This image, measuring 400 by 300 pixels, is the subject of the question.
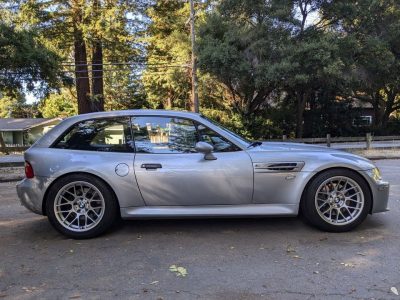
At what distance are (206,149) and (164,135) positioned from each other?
63cm

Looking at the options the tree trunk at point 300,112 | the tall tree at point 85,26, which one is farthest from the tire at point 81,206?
the tree trunk at point 300,112

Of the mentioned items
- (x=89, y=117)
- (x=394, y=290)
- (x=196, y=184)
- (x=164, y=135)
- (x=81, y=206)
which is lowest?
(x=394, y=290)

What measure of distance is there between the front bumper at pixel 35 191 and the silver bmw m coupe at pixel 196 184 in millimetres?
11

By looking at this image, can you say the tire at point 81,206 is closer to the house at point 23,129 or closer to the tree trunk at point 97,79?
the tree trunk at point 97,79

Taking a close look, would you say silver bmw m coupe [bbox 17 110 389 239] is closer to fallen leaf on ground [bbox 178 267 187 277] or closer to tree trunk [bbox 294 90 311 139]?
fallen leaf on ground [bbox 178 267 187 277]

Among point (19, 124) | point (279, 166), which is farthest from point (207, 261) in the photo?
point (19, 124)

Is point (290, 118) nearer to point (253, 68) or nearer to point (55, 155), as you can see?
point (253, 68)

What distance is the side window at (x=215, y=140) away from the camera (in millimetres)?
3990

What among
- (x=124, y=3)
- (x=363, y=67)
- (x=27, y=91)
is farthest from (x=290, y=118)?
(x=27, y=91)

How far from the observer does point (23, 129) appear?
3800 centimetres

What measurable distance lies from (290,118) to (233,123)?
6745 mm

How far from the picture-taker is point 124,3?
64.6 feet

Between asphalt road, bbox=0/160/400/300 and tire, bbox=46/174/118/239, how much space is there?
0.47 ft

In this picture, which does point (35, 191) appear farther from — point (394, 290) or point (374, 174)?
point (374, 174)
